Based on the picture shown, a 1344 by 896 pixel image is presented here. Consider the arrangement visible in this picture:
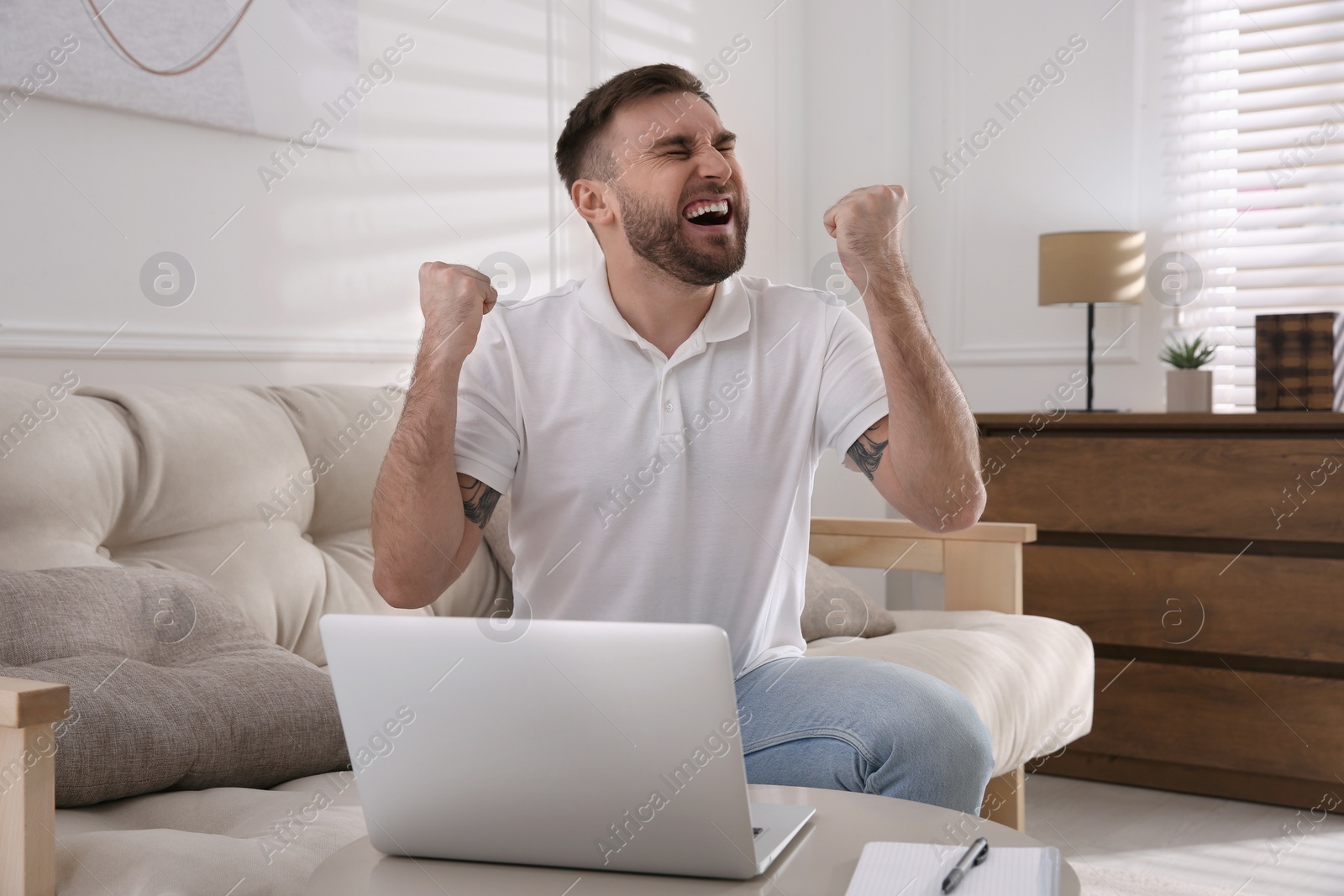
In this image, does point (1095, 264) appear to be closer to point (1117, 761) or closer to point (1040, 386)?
point (1040, 386)

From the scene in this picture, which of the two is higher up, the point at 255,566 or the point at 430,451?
the point at 430,451

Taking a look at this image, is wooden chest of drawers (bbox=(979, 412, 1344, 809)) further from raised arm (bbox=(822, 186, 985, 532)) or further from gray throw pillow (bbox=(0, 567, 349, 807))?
gray throw pillow (bbox=(0, 567, 349, 807))

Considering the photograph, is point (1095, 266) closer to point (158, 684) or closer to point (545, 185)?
point (545, 185)

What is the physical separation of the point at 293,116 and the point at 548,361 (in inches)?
39.9

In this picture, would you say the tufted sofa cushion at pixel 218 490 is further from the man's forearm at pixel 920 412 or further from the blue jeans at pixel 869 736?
the man's forearm at pixel 920 412

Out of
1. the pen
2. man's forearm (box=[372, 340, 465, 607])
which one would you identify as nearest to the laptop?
the pen

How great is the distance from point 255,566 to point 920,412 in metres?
0.94

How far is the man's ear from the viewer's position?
163 centimetres

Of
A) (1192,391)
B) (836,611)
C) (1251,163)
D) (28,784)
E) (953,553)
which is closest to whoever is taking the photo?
(28,784)

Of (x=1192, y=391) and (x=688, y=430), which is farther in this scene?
(x=1192, y=391)

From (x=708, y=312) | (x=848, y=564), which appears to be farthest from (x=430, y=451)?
(x=848, y=564)

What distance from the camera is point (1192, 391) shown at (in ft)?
9.57

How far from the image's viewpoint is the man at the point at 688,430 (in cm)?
132

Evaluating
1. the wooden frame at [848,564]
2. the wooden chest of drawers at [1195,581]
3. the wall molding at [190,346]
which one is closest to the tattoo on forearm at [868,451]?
the wooden frame at [848,564]
